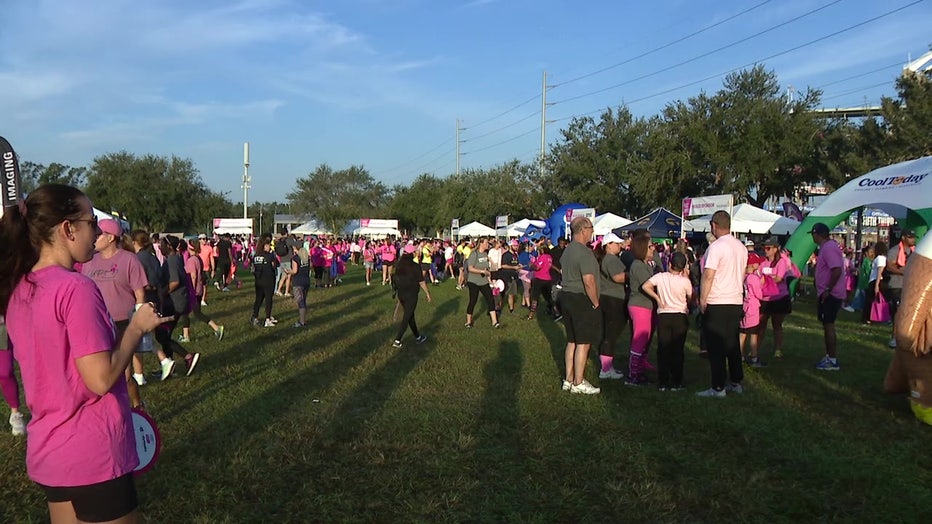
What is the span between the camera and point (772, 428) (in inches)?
225

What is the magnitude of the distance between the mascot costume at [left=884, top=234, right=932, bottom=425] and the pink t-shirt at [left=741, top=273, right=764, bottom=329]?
2589mm

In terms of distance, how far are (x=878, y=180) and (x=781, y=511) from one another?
40.0 feet

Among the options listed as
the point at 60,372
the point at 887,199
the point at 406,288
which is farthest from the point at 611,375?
the point at 887,199

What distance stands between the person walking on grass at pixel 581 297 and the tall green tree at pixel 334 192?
7822 centimetres

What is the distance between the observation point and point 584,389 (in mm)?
6938

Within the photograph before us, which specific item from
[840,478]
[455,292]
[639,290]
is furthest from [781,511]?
[455,292]

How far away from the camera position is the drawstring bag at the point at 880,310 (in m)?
11.9

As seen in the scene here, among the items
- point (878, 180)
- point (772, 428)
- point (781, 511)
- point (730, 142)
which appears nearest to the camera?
point (781, 511)

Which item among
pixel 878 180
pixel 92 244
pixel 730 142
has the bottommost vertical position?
pixel 92 244

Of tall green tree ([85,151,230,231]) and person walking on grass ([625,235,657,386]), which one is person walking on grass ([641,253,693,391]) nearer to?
person walking on grass ([625,235,657,386])

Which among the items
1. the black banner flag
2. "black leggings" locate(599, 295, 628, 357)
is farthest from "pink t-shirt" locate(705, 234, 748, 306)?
the black banner flag

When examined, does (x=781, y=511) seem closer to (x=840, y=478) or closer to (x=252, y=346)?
(x=840, y=478)

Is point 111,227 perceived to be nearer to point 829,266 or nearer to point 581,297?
point 581,297

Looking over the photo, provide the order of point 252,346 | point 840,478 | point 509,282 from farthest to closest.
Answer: point 509,282 → point 252,346 → point 840,478
